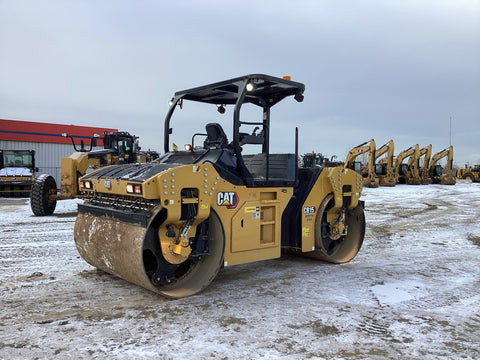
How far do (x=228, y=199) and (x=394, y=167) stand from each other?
28729 millimetres

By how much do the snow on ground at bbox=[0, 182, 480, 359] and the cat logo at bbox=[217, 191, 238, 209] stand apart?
961 millimetres

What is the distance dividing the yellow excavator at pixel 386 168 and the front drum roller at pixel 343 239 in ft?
77.1

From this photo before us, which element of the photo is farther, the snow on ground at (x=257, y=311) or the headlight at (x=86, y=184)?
the headlight at (x=86, y=184)

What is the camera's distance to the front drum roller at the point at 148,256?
4.02 meters

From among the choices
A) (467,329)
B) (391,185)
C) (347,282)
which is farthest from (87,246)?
(391,185)

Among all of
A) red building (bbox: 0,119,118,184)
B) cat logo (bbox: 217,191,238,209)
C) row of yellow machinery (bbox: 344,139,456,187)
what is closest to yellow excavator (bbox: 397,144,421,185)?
row of yellow machinery (bbox: 344,139,456,187)

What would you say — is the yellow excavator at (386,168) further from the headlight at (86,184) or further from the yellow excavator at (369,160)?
the headlight at (86,184)

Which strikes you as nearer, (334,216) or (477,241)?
(334,216)

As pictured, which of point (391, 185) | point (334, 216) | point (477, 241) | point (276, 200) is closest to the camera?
point (276, 200)

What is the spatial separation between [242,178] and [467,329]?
2607mm

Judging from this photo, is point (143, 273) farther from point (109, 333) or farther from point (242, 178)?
point (242, 178)

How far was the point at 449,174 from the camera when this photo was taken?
→ 33.4 m

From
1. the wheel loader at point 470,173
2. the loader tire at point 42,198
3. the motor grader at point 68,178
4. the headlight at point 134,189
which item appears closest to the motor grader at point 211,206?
the headlight at point 134,189

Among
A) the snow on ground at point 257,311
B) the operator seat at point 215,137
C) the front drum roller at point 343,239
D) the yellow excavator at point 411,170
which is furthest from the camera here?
the yellow excavator at point 411,170
